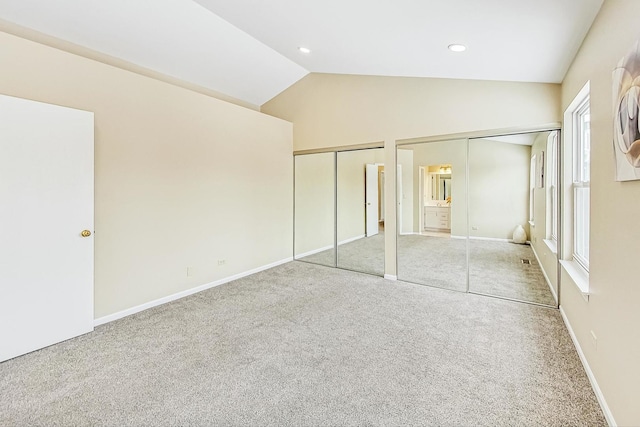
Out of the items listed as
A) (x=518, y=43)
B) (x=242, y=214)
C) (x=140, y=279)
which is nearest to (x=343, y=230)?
(x=242, y=214)

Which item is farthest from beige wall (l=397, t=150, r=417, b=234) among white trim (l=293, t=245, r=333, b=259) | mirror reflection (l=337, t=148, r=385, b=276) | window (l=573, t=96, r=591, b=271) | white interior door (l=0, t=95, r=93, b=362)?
white interior door (l=0, t=95, r=93, b=362)

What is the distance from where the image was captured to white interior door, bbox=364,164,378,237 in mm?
5324

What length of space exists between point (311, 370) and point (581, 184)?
3.03 m

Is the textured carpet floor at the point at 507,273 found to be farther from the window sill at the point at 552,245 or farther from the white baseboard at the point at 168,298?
the white baseboard at the point at 168,298

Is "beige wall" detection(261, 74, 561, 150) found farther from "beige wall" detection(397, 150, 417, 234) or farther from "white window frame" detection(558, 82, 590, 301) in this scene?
"beige wall" detection(397, 150, 417, 234)

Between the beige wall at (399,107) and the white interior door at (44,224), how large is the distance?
3.24 m

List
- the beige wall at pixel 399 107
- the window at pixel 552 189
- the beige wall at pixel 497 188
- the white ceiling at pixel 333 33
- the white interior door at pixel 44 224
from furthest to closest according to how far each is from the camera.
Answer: the beige wall at pixel 497 188 → the window at pixel 552 189 → the beige wall at pixel 399 107 → the white interior door at pixel 44 224 → the white ceiling at pixel 333 33

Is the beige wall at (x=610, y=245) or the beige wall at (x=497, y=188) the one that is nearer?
the beige wall at (x=610, y=245)

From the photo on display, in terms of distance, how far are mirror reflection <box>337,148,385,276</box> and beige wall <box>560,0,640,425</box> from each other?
9.22 ft

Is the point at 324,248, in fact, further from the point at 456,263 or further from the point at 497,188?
the point at 497,188

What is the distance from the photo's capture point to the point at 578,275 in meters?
2.62

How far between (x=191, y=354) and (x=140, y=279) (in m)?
1.40

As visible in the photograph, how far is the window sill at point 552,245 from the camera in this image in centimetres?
345

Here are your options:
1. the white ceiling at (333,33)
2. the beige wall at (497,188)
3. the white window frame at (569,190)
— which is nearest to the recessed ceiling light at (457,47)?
the white ceiling at (333,33)
